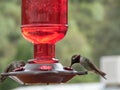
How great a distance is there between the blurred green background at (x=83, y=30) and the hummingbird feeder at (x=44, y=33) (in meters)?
17.4

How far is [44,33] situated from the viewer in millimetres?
3068

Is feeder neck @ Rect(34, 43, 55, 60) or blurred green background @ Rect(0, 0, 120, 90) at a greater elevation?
feeder neck @ Rect(34, 43, 55, 60)

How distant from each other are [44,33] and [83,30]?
26.0m

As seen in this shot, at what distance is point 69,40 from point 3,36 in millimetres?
2695

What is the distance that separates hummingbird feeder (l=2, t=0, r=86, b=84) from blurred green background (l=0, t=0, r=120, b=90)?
17.4 metres

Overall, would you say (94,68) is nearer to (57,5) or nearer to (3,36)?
(57,5)

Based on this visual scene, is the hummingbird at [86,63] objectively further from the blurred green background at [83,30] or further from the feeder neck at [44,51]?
the blurred green background at [83,30]

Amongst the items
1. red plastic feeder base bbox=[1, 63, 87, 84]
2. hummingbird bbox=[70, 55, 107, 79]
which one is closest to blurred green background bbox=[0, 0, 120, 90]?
hummingbird bbox=[70, 55, 107, 79]

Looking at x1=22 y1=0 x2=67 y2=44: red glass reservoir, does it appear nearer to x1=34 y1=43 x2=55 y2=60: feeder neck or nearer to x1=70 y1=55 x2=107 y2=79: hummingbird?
x1=34 y1=43 x2=55 y2=60: feeder neck

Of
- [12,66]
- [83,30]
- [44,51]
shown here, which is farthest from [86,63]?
[83,30]

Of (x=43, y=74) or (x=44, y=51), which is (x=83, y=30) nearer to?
(x=44, y=51)

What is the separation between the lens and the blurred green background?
2419 cm

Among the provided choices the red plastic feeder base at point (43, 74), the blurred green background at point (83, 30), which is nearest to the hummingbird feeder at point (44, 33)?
the red plastic feeder base at point (43, 74)

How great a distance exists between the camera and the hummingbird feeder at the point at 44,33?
2.97 m
